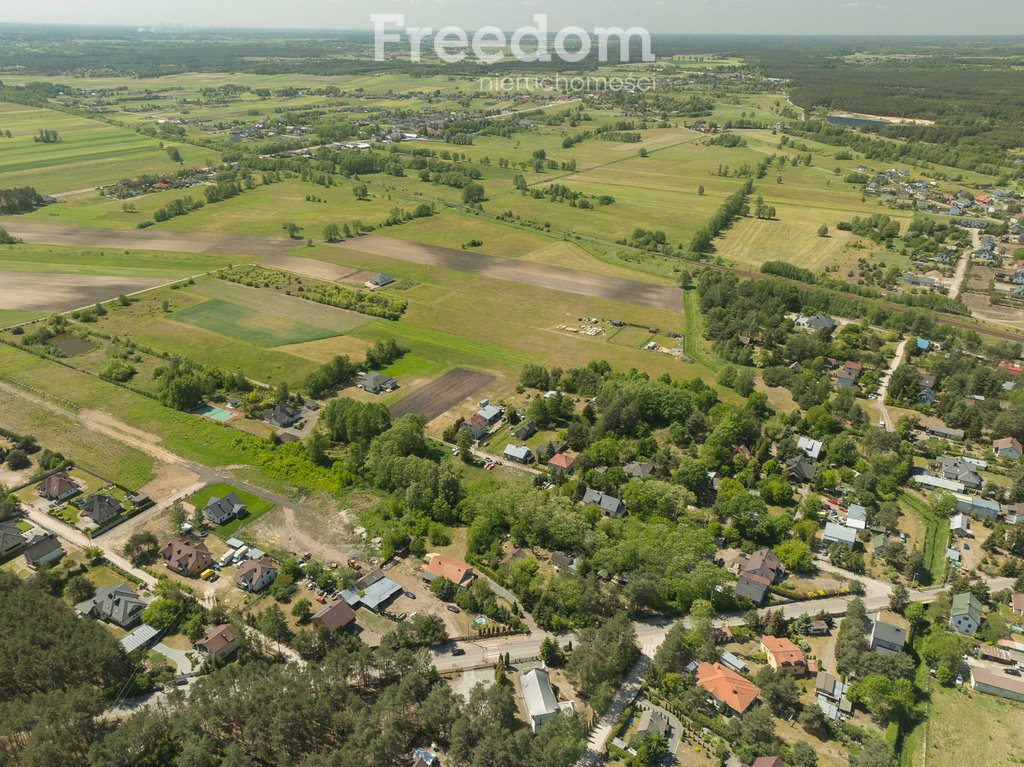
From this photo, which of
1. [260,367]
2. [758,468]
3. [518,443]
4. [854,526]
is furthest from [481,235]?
[854,526]

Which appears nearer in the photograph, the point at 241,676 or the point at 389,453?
the point at 241,676

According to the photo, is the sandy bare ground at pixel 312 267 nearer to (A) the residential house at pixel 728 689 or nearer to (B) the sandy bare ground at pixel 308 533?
(B) the sandy bare ground at pixel 308 533

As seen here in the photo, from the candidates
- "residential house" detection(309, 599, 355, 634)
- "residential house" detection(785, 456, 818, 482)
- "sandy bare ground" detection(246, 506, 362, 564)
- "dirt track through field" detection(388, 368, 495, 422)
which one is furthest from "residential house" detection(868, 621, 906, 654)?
"dirt track through field" detection(388, 368, 495, 422)

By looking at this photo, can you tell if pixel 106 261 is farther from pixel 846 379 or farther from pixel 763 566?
pixel 846 379

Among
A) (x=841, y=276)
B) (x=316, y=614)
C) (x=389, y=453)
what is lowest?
(x=316, y=614)

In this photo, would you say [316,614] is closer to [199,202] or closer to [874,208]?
[199,202]

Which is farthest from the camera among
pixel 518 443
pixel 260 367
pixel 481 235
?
pixel 481 235
